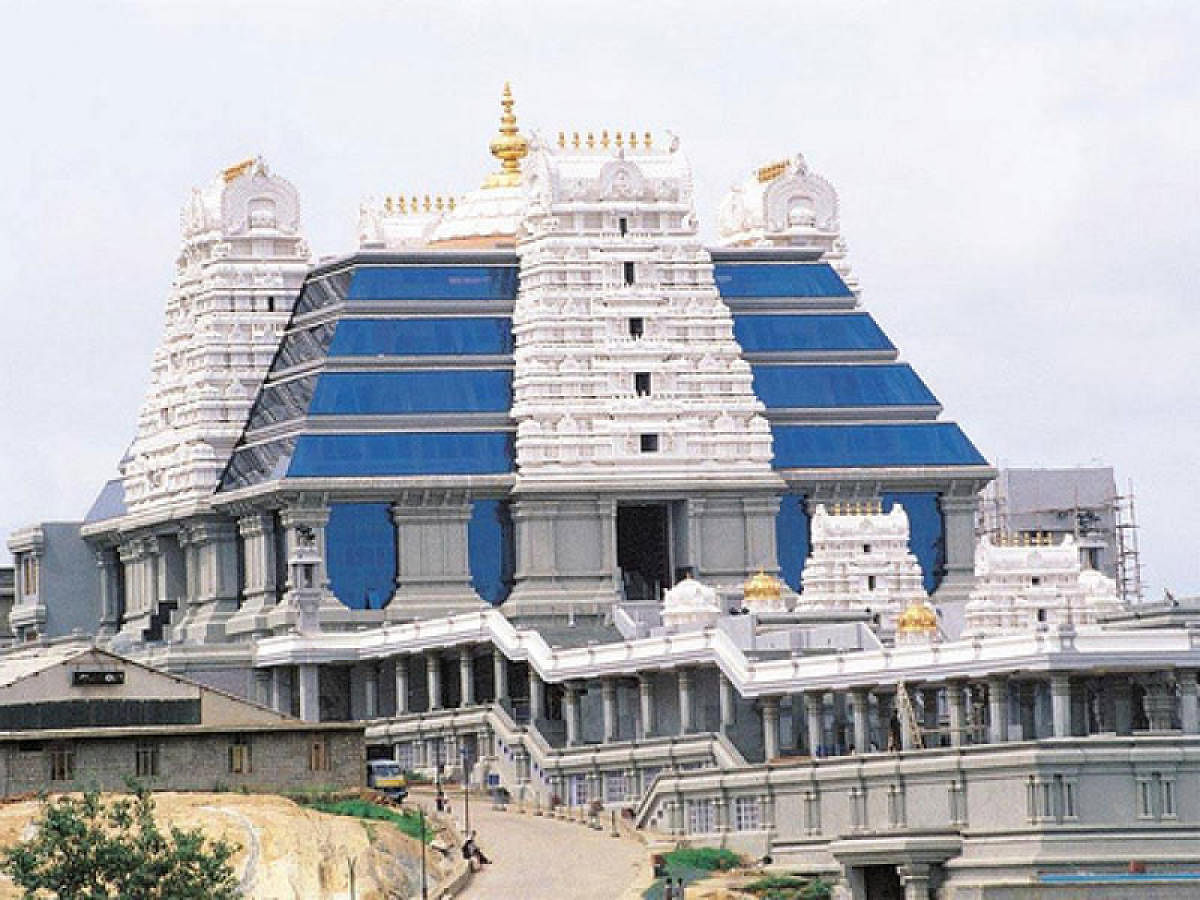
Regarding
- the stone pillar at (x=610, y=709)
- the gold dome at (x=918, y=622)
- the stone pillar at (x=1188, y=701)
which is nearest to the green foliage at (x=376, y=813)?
the stone pillar at (x=610, y=709)

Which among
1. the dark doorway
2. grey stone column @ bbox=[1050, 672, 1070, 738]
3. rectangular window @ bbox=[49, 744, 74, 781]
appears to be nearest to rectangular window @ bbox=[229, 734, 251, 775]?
rectangular window @ bbox=[49, 744, 74, 781]

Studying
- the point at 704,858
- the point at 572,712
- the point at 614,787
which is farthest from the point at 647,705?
the point at 704,858

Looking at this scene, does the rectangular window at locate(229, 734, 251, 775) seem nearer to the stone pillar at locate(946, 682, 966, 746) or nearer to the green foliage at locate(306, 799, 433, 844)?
the green foliage at locate(306, 799, 433, 844)

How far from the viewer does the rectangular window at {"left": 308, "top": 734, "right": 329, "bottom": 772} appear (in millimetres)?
177375

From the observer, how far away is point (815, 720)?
182875 millimetres

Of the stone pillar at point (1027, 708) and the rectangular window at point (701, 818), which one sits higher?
the stone pillar at point (1027, 708)

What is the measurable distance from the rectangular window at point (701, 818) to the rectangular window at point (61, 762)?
19.5m

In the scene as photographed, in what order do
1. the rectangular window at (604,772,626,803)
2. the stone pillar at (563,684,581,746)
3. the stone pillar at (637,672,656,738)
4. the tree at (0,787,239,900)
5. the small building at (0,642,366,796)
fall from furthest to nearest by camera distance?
the stone pillar at (563,684,581,746), the stone pillar at (637,672,656,738), the rectangular window at (604,772,626,803), the small building at (0,642,366,796), the tree at (0,787,239,900)

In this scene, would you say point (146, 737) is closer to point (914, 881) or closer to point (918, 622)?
point (914, 881)

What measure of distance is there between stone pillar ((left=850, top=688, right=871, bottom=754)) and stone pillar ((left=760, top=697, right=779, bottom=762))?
3514 millimetres

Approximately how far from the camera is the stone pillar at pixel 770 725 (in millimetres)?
184125

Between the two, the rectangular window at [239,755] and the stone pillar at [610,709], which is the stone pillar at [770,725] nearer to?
the stone pillar at [610,709]

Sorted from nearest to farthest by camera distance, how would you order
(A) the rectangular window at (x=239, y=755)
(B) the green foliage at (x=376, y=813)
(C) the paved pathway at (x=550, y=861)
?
(C) the paved pathway at (x=550, y=861)
(B) the green foliage at (x=376, y=813)
(A) the rectangular window at (x=239, y=755)

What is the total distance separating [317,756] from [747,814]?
13900 mm
